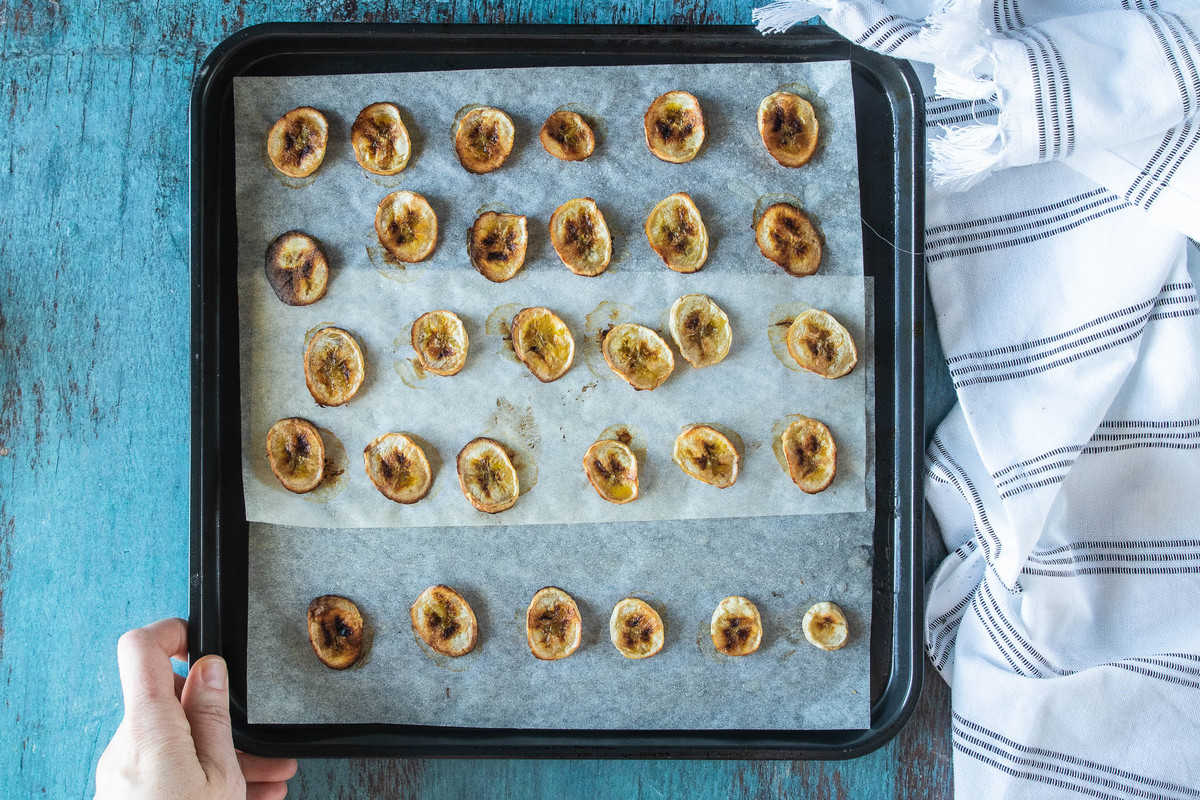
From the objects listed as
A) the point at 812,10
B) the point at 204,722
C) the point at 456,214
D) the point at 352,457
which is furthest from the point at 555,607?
the point at 812,10

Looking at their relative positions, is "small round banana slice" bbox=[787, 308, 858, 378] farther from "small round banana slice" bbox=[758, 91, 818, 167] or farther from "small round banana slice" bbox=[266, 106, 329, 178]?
"small round banana slice" bbox=[266, 106, 329, 178]

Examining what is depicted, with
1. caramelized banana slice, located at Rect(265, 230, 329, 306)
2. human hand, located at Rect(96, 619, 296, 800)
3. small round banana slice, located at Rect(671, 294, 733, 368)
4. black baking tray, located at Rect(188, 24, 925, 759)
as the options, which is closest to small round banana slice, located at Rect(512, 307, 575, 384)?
small round banana slice, located at Rect(671, 294, 733, 368)

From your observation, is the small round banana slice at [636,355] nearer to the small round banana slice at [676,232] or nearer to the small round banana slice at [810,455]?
the small round banana slice at [676,232]

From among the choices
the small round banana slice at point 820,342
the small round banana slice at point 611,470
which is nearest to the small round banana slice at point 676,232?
the small round banana slice at point 820,342

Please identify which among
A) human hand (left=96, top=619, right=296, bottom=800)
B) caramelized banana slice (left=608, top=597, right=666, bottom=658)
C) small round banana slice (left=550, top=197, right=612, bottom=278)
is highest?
small round banana slice (left=550, top=197, right=612, bottom=278)

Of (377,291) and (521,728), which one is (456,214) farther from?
(521,728)

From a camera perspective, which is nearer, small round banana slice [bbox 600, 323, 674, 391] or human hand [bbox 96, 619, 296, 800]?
human hand [bbox 96, 619, 296, 800]
